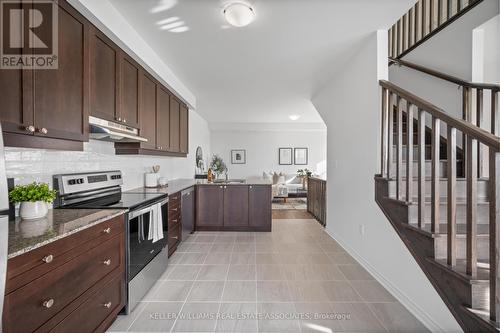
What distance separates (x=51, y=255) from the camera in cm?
121

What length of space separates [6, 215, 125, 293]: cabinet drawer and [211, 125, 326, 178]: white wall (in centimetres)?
719

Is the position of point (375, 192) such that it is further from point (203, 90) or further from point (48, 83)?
point (203, 90)

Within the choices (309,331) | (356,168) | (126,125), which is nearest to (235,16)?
(126,125)

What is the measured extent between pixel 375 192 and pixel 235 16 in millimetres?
2173

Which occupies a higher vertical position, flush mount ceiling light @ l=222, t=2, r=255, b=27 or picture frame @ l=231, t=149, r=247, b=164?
flush mount ceiling light @ l=222, t=2, r=255, b=27

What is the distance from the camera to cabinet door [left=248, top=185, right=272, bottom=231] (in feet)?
14.0

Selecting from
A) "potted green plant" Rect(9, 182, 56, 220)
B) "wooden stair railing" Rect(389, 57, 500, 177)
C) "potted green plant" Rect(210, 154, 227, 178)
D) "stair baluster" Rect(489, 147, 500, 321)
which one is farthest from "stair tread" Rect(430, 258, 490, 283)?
"potted green plant" Rect(210, 154, 227, 178)

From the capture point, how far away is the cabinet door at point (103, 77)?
1.91 m

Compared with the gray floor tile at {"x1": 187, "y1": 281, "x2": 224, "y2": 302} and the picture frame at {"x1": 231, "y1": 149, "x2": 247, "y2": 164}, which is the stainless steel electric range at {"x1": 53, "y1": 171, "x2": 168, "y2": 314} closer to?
the gray floor tile at {"x1": 187, "y1": 281, "x2": 224, "y2": 302}

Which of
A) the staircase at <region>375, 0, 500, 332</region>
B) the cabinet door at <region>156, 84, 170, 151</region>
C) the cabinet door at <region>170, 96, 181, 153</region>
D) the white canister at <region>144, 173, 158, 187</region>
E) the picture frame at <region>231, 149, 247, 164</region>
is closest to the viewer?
the staircase at <region>375, 0, 500, 332</region>

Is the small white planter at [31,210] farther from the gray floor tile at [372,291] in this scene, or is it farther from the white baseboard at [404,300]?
the white baseboard at [404,300]

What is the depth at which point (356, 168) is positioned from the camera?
297cm

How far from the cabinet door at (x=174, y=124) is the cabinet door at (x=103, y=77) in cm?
149

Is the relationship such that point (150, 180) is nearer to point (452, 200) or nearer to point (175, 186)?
point (175, 186)
